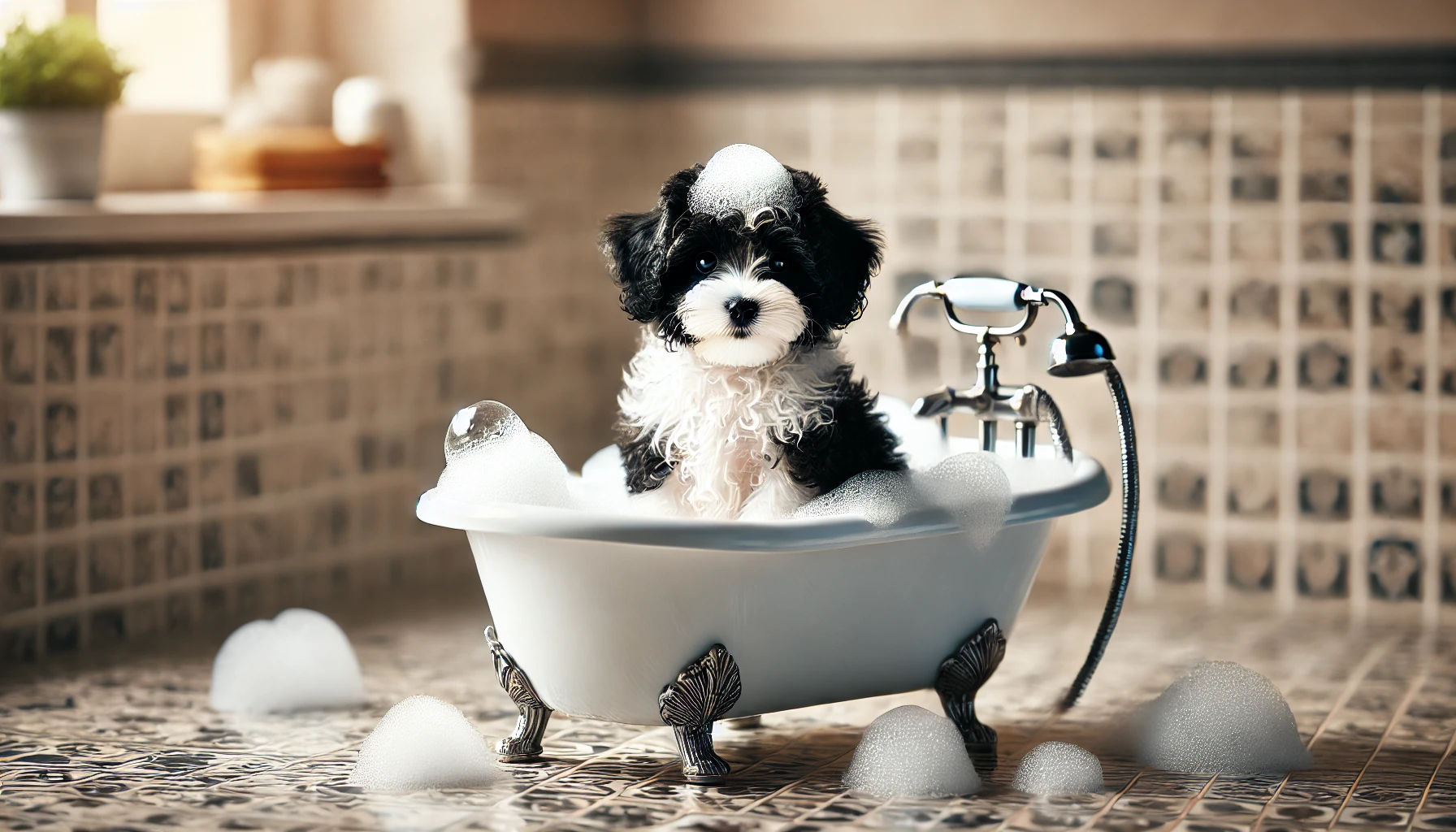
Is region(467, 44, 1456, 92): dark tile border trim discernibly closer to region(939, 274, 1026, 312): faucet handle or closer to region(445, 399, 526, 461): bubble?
region(939, 274, 1026, 312): faucet handle

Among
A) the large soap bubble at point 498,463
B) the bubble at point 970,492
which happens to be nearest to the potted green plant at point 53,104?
the large soap bubble at point 498,463

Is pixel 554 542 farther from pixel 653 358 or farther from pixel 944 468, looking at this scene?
pixel 944 468

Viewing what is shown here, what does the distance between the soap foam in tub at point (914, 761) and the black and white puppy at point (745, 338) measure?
29 cm

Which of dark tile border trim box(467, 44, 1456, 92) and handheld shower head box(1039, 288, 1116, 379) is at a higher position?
dark tile border trim box(467, 44, 1456, 92)

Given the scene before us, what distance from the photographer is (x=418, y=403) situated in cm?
338

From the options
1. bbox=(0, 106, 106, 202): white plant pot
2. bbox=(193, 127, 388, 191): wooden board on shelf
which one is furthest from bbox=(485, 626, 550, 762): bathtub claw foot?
bbox=(193, 127, 388, 191): wooden board on shelf

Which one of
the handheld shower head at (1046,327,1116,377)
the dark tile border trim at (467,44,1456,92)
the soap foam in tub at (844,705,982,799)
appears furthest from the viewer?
the dark tile border trim at (467,44,1456,92)

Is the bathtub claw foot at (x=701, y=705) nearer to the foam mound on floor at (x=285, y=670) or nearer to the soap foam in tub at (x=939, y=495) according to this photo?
the soap foam in tub at (x=939, y=495)

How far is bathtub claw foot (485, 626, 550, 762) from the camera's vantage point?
2078mm

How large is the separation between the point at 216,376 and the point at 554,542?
49.6 inches

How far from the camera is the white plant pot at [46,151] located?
2715 mm

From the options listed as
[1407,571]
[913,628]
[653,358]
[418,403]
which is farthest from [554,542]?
[1407,571]

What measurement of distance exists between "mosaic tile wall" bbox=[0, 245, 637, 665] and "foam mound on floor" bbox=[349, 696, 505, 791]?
942 mm

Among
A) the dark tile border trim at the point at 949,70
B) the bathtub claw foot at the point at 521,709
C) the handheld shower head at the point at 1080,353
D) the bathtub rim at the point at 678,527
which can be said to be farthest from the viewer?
the dark tile border trim at the point at 949,70
